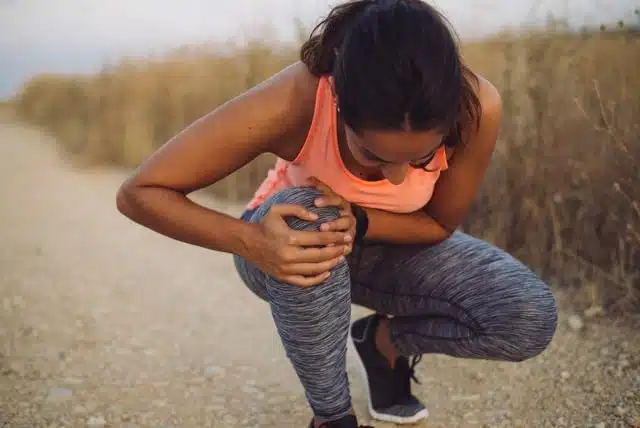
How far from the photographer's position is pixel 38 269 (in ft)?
10.6

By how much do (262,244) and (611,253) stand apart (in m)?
1.52

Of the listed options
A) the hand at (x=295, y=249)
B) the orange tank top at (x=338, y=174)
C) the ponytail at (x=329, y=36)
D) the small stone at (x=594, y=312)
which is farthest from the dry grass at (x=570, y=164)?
the hand at (x=295, y=249)

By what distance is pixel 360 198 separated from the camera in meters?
1.65

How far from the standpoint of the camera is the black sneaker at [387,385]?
73.7 inches

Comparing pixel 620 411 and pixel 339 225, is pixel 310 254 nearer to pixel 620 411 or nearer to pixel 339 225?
pixel 339 225

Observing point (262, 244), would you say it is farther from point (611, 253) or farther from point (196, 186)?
point (611, 253)

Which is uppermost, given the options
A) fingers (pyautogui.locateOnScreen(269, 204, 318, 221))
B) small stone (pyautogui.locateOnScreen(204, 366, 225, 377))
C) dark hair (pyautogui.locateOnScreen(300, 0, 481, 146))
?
dark hair (pyautogui.locateOnScreen(300, 0, 481, 146))

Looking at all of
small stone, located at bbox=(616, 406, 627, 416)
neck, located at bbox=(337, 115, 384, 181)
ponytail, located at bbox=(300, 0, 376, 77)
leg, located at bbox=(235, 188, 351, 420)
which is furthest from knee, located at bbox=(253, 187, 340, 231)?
small stone, located at bbox=(616, 406, 627, 416)

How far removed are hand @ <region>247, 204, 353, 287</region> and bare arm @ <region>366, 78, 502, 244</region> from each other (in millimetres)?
239

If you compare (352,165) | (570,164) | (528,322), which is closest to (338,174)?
(352,165)

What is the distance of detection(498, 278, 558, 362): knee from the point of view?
5.07 ft

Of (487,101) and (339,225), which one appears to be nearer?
(339,225)

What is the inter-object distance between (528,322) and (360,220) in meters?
0.42

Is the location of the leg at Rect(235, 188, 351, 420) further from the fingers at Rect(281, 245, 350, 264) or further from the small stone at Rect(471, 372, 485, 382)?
the small stone at Rect(471, 372, 485, 382)
